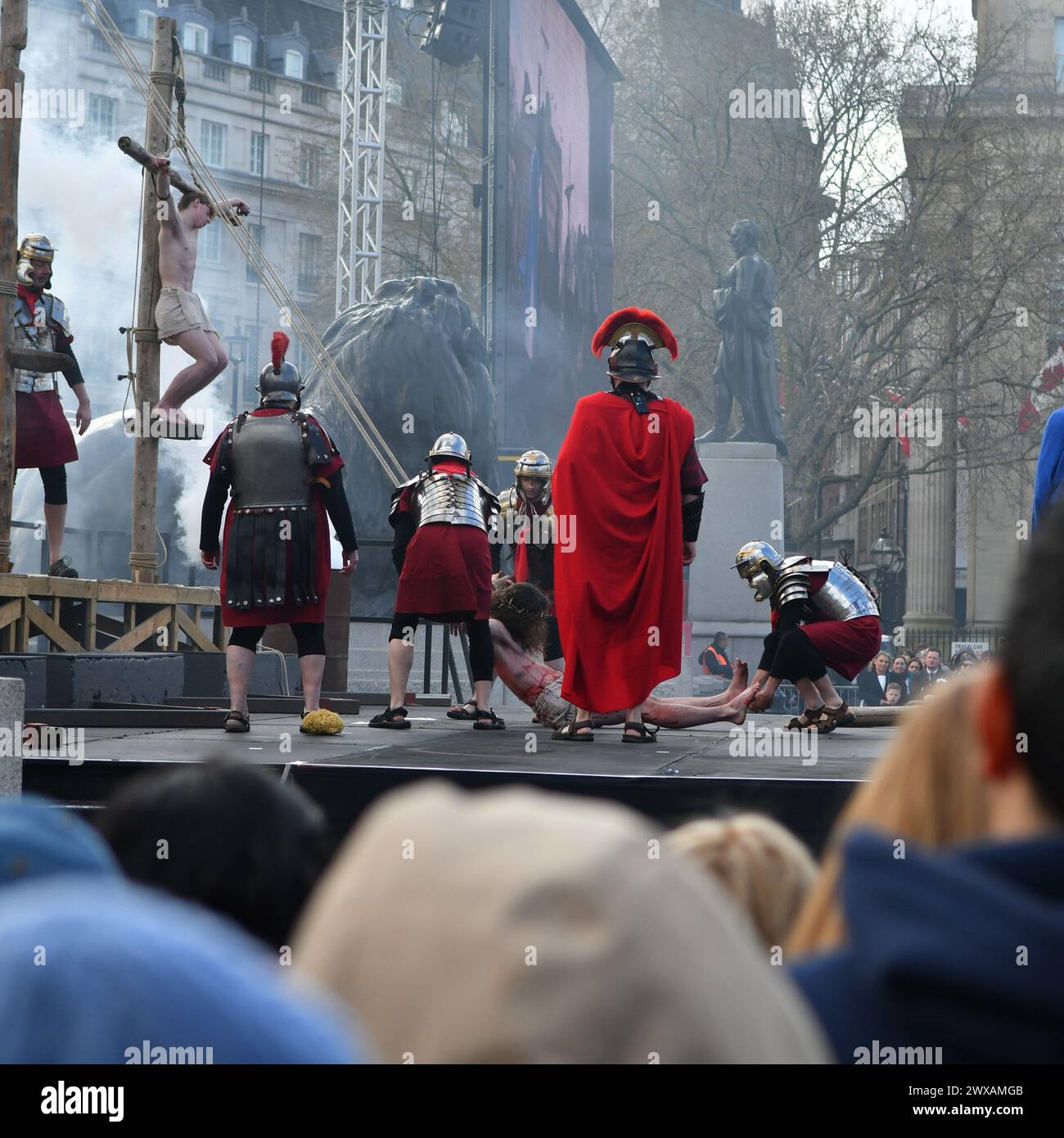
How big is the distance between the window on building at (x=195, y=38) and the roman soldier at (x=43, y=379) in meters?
43.7

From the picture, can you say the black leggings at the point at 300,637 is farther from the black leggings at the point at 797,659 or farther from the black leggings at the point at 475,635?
the black leggings at the point at 797,659

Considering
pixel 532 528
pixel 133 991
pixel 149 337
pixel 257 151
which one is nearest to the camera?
pixel 133 991

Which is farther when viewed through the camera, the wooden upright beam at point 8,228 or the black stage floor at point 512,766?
the wooden upright beam at point 8,228

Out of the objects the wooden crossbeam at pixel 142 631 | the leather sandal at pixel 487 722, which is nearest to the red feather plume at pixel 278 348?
the leather sandal at pixel 487 722

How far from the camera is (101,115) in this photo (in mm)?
44469

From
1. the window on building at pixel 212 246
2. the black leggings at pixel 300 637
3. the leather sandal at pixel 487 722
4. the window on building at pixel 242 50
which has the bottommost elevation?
the leather sandal at pixel 487 722

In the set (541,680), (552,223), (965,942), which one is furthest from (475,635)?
(552,223)

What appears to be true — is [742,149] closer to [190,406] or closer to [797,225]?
[797,225]

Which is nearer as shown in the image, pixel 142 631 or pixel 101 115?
pixel 142 631

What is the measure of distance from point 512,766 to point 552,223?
23843 millimetres

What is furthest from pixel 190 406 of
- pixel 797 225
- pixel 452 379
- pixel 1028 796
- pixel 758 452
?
pixel 1028 796

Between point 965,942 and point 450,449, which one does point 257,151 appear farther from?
point 965,942

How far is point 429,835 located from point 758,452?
19.8 m

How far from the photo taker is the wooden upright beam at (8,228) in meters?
9.41
